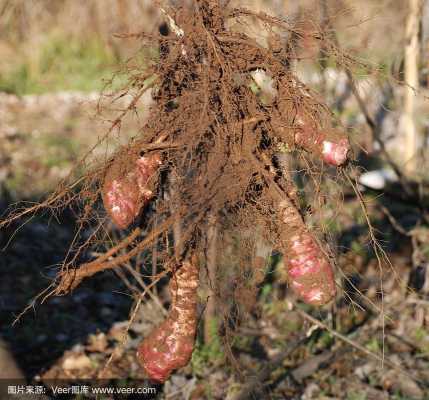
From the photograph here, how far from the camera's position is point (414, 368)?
10.9 feet

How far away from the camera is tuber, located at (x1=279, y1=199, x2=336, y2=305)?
5.89 ft

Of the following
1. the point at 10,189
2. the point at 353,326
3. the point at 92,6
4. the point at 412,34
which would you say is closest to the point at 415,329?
the point at 353,326

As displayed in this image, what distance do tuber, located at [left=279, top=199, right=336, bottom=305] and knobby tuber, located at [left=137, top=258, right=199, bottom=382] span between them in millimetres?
347

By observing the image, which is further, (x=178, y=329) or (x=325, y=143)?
(x=178, y=329)

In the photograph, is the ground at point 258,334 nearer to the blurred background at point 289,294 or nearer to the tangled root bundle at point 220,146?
the blurred background at point 289,294

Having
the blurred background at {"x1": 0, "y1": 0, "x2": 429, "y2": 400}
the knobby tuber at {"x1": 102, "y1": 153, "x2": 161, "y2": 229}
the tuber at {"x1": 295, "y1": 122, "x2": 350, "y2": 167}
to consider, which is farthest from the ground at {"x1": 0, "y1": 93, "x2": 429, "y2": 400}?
the tuber at {"x1": 295, "y1": 122, "x2": 350, "y2": 167}

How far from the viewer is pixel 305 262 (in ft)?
5.89

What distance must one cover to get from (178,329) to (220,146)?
67 centimetres

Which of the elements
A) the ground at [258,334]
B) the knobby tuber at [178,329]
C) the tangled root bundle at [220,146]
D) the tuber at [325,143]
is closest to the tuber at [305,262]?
the tangled root bundle at [220,146]

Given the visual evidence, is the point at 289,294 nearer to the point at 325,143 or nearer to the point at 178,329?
the point at 178,329

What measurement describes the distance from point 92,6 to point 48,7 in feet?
4.13

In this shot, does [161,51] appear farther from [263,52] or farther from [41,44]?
[41,44]

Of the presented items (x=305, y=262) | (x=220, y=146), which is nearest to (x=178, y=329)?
(x=305, y=262)

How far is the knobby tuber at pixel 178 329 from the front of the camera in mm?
1971
